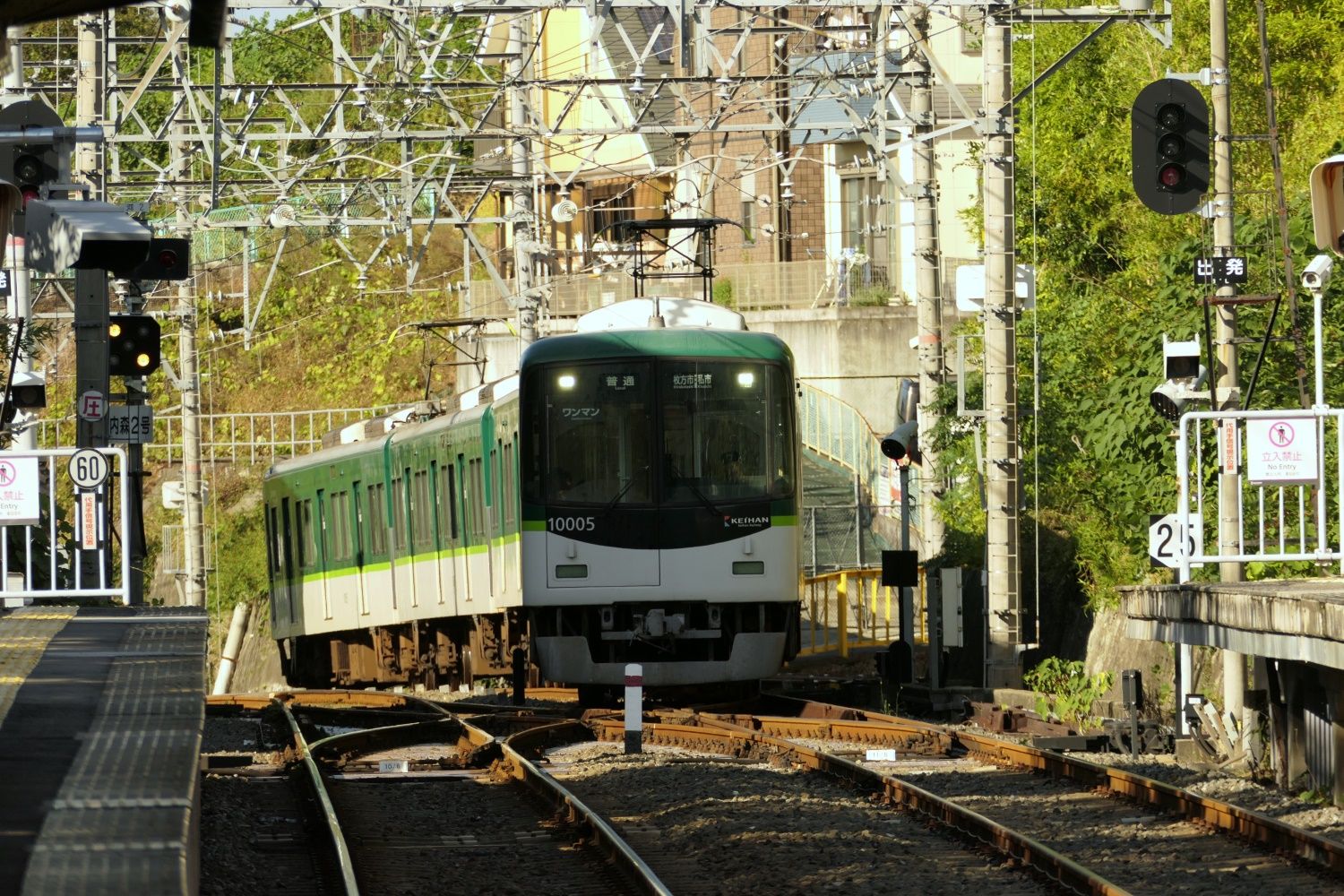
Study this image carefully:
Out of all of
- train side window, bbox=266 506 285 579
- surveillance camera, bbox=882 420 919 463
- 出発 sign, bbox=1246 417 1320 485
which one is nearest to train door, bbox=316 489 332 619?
train side window, bbox=266 506 285 579

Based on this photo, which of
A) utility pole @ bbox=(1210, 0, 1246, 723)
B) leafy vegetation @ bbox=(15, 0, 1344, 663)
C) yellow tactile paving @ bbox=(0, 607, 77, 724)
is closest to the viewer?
yellow tactile paving @ bbox=(0, 607, 77, 724)

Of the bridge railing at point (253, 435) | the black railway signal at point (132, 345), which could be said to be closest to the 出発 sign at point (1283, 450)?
the black railway signal at point (132, 345)

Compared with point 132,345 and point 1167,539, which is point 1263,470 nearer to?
point 1167,539

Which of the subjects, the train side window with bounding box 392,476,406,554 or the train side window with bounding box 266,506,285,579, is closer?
the train side window with bounding box 392,476,406,554

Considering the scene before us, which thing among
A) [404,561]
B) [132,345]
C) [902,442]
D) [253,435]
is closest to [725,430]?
[902,442]

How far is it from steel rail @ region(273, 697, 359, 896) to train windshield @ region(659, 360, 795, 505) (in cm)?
389

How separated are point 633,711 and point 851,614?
13945mm

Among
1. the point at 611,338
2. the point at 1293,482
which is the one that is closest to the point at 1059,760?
the point at 1293,482

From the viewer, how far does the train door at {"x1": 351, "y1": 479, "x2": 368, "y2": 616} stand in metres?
27.5

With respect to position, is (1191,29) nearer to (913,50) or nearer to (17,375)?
(913,50)

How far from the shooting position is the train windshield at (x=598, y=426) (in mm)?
19797

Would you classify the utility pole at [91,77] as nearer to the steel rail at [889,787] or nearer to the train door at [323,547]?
the steel rail at [889,787]

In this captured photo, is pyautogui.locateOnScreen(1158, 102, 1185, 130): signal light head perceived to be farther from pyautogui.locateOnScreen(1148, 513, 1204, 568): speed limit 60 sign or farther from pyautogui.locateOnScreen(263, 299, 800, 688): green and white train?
pyautogui.locateOnScreen(263, 299, 800, 688): green and white train

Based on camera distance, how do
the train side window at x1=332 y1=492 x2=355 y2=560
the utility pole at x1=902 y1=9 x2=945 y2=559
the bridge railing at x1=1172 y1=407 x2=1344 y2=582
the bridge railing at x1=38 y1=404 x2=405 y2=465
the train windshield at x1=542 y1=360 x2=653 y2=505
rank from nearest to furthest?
1. the bridge railing at x1=1172 y1=407 x2=1344 y2=582
2. the train windshield at x1=542 y1=360 x2=653 y2=505
3. the utility pole at x1=902 y1=9 x2=945 y2=559
4. the train side window at x1=332 y1=492 x2=355 y2=560
5. the bridge railing at x1=38 y1=404 x2=405 y2=465
